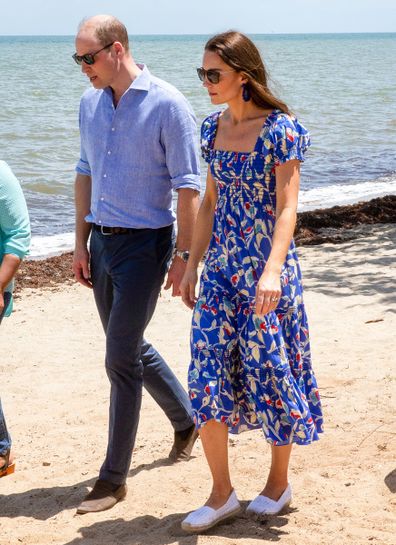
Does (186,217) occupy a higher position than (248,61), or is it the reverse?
(248,61)

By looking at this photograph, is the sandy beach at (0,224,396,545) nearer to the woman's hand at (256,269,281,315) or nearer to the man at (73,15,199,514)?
the man at (73,15,199,514)

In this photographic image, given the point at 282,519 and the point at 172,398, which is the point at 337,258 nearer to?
the point at 172,398

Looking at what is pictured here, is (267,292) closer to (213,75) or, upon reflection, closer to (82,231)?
(213,75)

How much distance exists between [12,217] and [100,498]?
1339mm

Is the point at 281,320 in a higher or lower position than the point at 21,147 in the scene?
higher

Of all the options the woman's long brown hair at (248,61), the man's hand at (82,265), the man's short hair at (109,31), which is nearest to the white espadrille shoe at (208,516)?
the man's hand at (82,265)

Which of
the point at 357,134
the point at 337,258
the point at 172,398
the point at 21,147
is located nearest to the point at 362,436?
the point at 172,398

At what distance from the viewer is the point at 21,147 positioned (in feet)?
72.9

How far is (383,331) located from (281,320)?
324cm

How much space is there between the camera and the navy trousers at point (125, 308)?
4.52 metres

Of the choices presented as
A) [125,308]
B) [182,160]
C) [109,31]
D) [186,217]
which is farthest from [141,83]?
[125,308]

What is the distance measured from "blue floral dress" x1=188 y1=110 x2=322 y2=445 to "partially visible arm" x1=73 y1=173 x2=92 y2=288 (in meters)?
0.90

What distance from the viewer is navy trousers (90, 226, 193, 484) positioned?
452cm

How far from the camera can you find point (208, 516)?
422 centimetres
